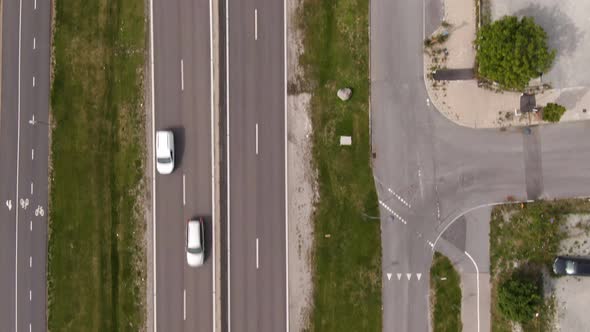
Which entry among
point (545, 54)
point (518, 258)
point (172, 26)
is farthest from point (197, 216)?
point (545, 54)

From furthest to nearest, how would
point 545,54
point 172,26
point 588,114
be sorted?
point 172,26 < point 588,114 < point 545,54

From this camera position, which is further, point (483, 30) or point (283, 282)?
point (283, 282)

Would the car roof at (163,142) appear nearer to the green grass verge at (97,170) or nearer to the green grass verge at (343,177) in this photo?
the green grass verge at (97,170)

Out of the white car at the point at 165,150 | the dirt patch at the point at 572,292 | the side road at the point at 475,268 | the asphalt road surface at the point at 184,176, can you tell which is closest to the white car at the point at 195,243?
the asphalt road surface at the point at 184,176

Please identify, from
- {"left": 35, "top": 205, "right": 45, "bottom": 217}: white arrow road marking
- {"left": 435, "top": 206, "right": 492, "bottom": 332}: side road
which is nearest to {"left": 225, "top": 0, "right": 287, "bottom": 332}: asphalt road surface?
{"left": 435, "top": 206, "right": 492, "bottom": 332}: side road

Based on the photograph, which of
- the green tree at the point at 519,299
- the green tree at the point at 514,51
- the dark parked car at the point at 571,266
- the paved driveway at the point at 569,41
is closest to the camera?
the green tree at the point at 514,51

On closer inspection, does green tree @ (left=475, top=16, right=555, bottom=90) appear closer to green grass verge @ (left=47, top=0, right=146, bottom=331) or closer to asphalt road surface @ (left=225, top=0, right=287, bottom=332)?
asphalt road surface @ (left=225, top=0, right=287, bottom=332)

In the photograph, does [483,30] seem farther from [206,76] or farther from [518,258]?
[206,76]
